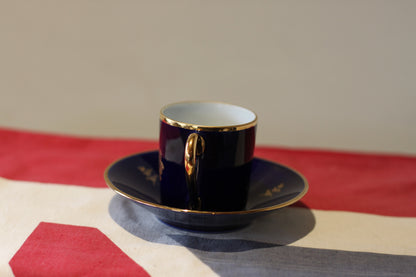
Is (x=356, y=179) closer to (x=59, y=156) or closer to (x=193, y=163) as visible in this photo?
(x=193, y=163)

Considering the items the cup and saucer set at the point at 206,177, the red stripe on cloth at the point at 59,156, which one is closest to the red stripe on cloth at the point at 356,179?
the cup and saucer set at the point at 206,177

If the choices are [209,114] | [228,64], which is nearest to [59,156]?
[209,114]

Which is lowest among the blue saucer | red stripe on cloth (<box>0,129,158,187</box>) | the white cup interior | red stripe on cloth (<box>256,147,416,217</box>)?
red stripe on cloth (<box>0,129,158,187</box>)

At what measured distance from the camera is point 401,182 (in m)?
0.76

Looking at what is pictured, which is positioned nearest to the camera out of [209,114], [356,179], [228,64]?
[209,114]

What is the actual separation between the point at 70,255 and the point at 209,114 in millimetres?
256

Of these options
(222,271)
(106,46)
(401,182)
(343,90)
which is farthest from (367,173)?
(106,46)

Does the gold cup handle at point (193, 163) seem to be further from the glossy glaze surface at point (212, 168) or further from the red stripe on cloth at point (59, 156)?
the red stripe on cloth at point (59, 156)

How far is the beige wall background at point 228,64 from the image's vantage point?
99 cm

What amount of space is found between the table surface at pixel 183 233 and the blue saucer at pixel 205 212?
25mm

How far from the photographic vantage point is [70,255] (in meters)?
0.50

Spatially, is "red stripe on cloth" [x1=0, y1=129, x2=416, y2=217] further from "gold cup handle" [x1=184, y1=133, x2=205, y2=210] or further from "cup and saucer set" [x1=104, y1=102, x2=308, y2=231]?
"gold cup handle" [x1=184, y1=133, x2=205, y2=210]

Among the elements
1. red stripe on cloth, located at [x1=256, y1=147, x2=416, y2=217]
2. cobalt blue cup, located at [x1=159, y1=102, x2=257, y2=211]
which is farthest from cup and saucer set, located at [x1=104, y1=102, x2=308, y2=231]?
red stripe on cloth, located at [x1=256, y1=147, x2=416, y2=217]

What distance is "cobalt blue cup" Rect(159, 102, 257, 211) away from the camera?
53cm
